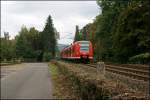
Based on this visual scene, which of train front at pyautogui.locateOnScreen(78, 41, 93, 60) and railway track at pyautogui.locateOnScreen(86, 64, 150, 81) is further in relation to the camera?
train front at pyautogui.locateOnScreen(78, 41, 93, 60)

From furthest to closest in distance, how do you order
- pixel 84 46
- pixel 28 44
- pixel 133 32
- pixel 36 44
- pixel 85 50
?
1. pixel 36 44
2. pixel 28 44
3. pixel 133 32
4. pixel 84 46
5. pixel 85 50

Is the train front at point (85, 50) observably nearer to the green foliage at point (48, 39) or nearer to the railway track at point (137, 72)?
the railway track at point (137, 72)

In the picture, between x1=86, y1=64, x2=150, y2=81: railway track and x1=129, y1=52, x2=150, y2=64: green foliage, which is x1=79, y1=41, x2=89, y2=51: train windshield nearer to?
x1=129, y1=52, x2=150, y2=64: green foliage

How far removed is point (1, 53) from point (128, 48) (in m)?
52.6

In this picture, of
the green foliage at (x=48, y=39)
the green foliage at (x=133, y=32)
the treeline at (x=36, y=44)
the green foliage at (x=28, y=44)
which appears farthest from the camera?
the green foliage at (x=48, y=39)

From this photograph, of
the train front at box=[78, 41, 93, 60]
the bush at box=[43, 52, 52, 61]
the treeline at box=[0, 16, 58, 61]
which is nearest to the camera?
the train front at box=[78, 41, 93, 60]

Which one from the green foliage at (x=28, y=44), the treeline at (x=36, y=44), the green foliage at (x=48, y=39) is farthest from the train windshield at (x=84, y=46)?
the green foliage at (x=48, y=39)

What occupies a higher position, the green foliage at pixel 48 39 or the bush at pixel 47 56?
the green foliage at pixel 48 39

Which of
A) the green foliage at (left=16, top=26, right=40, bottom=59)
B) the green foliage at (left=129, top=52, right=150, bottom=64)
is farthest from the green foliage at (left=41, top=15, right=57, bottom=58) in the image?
the green foliage at (left=129, top=52, right=150, bottom=64)

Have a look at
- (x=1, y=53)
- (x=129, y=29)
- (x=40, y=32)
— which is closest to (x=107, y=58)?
(x=129, y=29)

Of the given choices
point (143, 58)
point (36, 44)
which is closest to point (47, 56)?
point (36, 44)

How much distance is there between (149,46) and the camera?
5422 centimetres

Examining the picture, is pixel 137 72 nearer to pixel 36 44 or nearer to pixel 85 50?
pixel 85 50

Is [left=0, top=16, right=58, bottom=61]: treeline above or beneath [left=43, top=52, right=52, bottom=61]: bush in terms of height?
above
